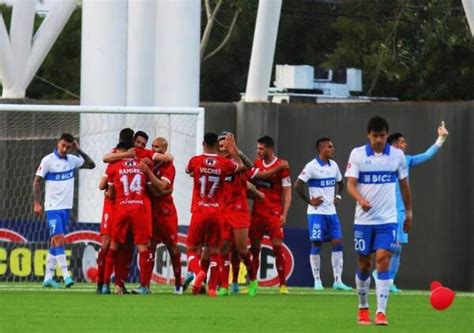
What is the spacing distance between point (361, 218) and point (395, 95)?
29.1 m

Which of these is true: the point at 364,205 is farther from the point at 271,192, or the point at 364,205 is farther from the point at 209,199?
the point at 271,192

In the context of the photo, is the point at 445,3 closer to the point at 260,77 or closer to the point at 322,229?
the point at 260,77

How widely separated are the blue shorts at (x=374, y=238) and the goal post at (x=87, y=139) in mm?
8122

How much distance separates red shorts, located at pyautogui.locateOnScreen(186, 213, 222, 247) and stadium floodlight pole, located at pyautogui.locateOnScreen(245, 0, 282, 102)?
32.6 feet

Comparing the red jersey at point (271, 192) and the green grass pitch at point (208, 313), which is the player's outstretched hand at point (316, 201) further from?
the green grass pitch at point (208, 313)

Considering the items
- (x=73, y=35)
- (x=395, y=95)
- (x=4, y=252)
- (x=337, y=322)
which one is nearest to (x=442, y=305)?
(x=337, y=322)

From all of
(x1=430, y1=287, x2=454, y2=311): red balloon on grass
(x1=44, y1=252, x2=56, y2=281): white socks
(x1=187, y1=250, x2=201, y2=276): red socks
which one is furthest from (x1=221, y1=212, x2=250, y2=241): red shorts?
(x1=430, y1=287, x2=454, y2=311): red balloon on grass

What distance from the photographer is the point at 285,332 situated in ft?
49.3

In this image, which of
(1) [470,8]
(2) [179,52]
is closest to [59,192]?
(2) [179,52]

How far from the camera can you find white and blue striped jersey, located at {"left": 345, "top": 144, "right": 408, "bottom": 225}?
54.2ft

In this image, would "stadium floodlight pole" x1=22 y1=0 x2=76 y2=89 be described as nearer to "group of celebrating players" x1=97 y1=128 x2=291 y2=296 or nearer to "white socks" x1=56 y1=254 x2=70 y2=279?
"white socks" x1=56 y1=254 x2=70 y2=279

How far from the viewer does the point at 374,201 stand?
54.2 feet

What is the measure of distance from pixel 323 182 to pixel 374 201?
8.95 metres

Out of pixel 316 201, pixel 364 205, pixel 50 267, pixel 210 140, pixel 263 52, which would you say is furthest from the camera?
pixel 263 52
